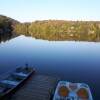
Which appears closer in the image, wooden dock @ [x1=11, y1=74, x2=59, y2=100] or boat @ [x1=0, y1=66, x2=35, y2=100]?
boat @ [x1=0, y1=66, x2=35, y2=100]

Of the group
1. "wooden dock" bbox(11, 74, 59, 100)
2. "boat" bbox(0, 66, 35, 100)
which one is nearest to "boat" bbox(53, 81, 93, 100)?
"wooden dock" bbox(11, 74, 59, 100)

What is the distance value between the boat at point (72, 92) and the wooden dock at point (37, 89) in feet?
5.26

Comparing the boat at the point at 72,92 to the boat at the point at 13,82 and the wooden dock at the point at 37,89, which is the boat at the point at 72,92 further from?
the boat at the point at 13,82

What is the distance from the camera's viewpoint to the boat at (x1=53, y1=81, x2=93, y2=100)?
23444 mm

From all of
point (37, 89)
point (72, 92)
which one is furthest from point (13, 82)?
point (72, 92)

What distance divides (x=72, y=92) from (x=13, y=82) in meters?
7.78

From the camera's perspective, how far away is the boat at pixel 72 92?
76.9 ft

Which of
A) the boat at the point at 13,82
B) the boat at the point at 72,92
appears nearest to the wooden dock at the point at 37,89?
the boat at the point at 13,82

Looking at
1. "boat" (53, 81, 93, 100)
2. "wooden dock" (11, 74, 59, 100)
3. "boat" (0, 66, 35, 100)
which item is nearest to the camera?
"boat" (53, 81, 93, 100)

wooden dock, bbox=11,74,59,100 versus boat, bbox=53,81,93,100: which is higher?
boat, bbox=53,81,93,100

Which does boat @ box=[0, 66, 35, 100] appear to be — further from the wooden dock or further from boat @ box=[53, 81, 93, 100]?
boat @ box=[53, 81, 93, 100]

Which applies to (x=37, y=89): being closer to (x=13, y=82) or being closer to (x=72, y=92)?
(x=13, y=82)

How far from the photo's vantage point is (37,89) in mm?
27797

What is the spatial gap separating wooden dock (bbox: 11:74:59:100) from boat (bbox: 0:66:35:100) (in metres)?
0.51
